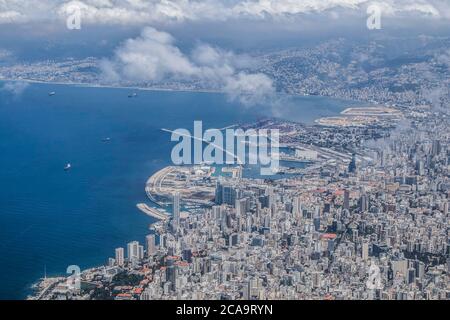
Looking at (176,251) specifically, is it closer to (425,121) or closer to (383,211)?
(383,211)

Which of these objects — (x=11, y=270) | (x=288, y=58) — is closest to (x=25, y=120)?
(x=288, y=58)

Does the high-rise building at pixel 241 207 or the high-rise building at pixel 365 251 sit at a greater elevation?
the high-rise building at pixel 241 207

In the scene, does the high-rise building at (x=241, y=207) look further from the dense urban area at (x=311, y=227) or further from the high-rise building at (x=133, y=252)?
the high-rise building at (x=133, y=252)

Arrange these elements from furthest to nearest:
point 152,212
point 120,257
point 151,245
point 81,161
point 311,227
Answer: point 81,161, point 152,212, point 311,227, point 151,245, point 120,257

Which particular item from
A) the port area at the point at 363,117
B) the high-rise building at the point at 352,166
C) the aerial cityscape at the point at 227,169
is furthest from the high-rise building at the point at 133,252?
the port area at the point at 363,117

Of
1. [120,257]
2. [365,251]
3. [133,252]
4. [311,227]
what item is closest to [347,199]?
[311,227]

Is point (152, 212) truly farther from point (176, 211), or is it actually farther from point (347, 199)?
A: point (347, 199)

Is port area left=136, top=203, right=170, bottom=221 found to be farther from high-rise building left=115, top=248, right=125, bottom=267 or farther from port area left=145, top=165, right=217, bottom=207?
high-rise building left=115, top=248, right=125, bottom=267

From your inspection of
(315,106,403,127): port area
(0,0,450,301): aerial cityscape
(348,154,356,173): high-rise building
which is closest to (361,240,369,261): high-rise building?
(0,0,450,301): aerial cityscape

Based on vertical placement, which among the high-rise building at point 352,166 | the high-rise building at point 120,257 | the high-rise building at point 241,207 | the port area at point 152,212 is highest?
the high-rise building at point 352,166
